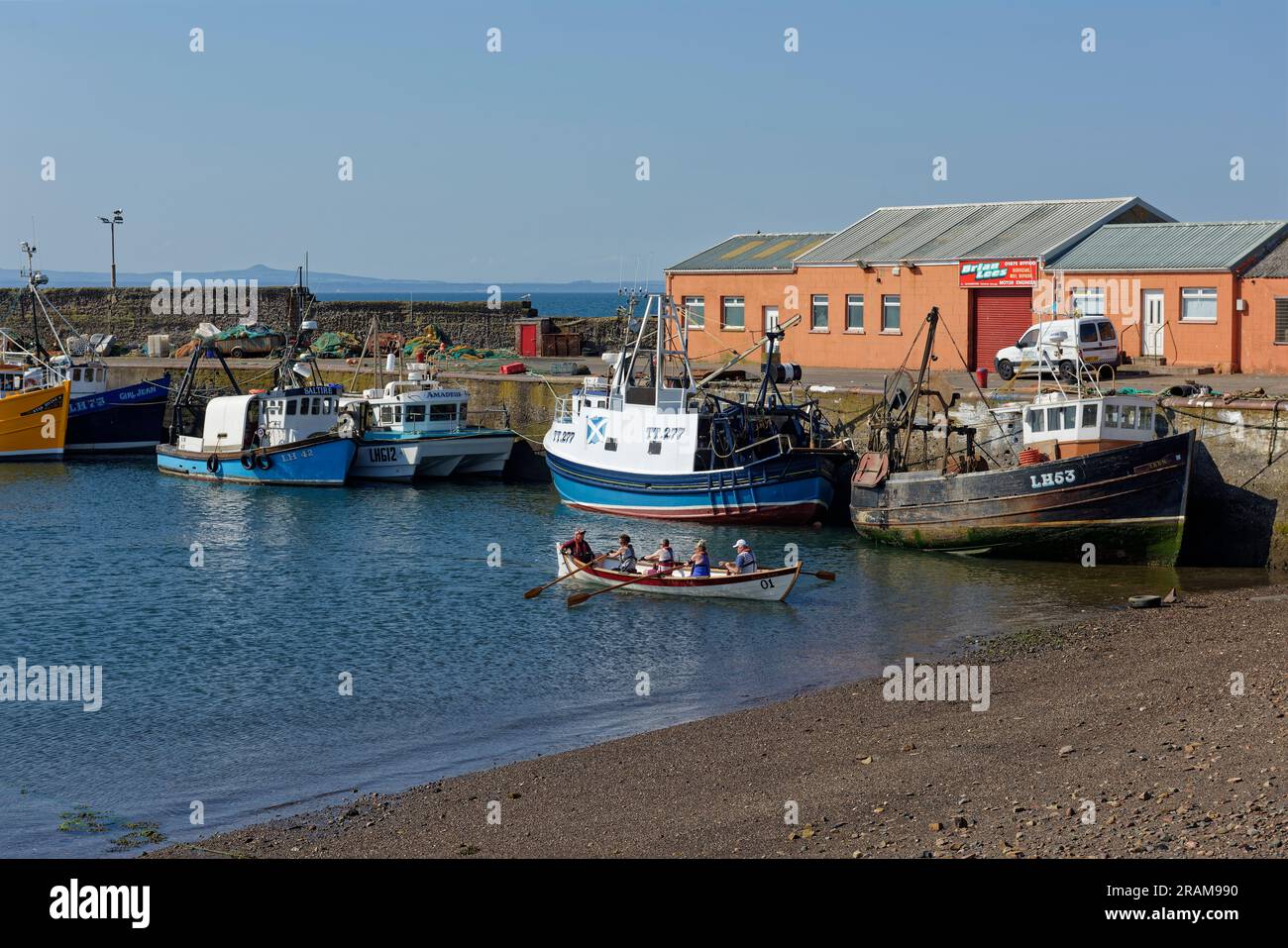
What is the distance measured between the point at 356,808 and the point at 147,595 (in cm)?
1384

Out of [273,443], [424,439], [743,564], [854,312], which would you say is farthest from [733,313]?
[743,564]

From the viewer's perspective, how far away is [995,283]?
42.3 metres

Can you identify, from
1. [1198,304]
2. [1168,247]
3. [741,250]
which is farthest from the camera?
[741,250]

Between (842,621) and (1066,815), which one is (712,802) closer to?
(1066,815)

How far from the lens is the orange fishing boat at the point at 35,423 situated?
1921 inches

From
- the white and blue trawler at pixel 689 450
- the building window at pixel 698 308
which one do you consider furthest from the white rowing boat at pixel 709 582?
the building window at pixel 698 308

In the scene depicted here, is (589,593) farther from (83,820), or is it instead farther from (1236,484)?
(1236,484)

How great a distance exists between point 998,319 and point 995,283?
1072 mm

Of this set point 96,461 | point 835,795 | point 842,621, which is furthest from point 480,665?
point 96,461

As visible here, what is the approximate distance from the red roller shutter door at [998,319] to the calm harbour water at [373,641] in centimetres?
1224

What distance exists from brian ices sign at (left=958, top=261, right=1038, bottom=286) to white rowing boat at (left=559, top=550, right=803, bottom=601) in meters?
19.6

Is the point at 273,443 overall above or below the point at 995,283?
below

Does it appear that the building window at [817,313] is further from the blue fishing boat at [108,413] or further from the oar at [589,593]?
the blue fishing boat at [108,413]

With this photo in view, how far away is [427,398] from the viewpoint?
43.0m
